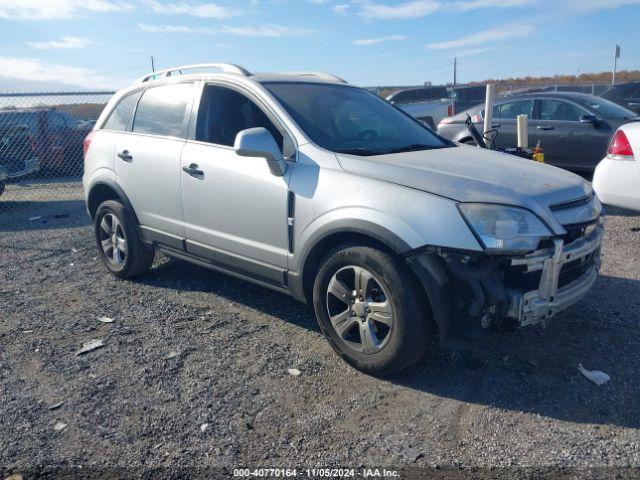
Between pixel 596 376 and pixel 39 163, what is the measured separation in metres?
11.7

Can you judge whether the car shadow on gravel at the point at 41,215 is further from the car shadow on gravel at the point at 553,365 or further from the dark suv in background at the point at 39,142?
the car shadow on gravel at the point at 553,365

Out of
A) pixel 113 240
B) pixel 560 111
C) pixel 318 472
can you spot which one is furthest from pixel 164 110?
pixel 560 111

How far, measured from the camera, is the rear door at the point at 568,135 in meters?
9.02

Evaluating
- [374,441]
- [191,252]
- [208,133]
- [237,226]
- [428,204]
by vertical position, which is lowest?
[374,441]

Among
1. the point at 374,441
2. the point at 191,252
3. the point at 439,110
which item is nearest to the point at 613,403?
the point at 374,441

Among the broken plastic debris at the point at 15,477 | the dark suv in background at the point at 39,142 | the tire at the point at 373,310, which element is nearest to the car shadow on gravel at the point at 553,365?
the tire at the point at 373,310

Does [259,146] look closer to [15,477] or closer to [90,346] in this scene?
[90,346]

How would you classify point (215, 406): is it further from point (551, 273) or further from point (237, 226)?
point (551, 273)

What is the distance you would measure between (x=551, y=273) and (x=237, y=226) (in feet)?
7.18

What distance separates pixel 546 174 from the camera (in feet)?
12.7

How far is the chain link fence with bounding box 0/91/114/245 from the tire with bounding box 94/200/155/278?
3.27 meters

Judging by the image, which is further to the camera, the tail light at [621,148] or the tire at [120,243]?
the tail light at [621,148]

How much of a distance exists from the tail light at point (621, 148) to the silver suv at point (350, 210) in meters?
2.44

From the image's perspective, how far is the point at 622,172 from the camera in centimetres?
602
